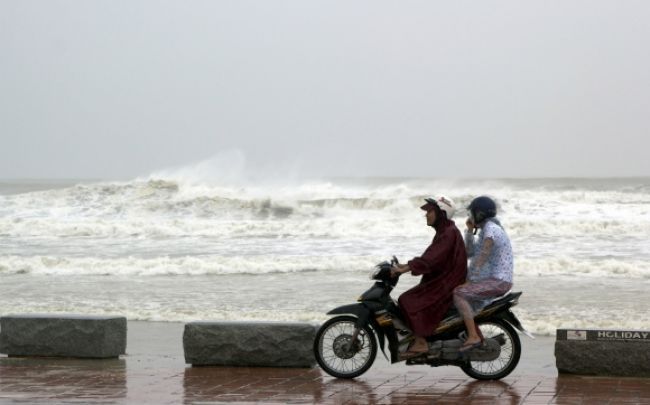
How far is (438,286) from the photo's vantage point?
311 inches

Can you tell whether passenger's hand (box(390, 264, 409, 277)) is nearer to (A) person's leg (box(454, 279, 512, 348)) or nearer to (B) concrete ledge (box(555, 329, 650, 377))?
(A) person's leg (box(454, 279, 512, 348))

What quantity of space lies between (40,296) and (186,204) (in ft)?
79.1

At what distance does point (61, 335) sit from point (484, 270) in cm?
420

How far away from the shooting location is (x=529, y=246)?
25375 mm

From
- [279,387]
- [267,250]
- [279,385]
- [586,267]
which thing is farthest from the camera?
[267,250]

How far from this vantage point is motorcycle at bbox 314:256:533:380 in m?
7.91

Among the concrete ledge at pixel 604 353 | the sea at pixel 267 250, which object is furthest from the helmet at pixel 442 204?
the sea at pixel 267 250

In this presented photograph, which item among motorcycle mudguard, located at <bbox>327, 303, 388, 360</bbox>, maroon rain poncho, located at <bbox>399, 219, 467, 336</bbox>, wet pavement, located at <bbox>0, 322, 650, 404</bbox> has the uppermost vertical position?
maroon rain poncho, located at <bbox>399, 219, 467, 336</bbox>

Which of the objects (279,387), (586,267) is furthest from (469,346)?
(586,267)

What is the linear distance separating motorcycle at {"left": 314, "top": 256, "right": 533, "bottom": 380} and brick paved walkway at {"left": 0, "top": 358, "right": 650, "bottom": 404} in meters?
0.15

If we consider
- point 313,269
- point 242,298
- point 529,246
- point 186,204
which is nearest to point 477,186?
point 186,204

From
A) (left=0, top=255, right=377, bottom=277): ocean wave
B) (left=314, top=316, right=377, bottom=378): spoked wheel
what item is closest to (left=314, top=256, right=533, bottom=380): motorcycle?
(left=314, top=316, right=377, bottom=378): spoked wheel

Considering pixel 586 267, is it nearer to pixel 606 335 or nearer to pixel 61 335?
pixel 606 335

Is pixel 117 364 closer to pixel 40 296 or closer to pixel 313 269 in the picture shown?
pixel 40 296
